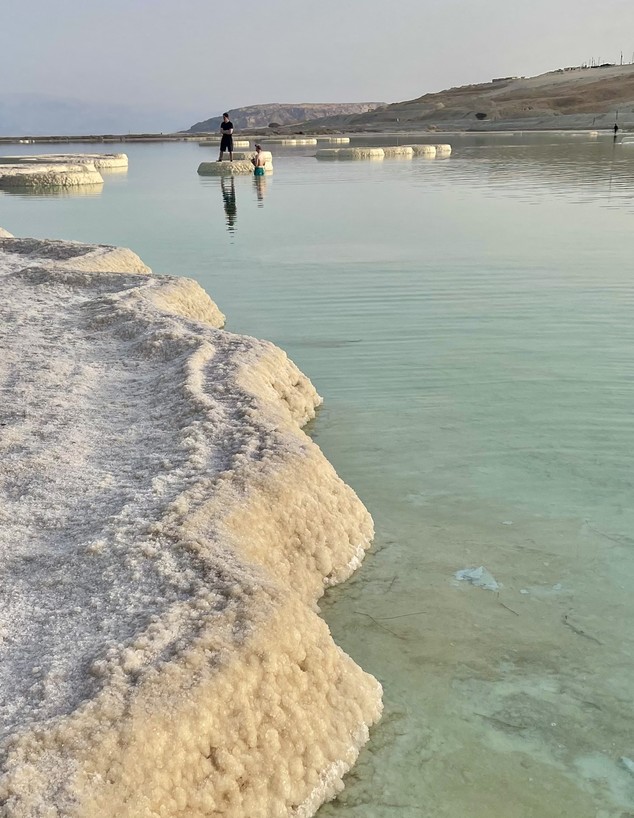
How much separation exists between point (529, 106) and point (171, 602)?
7259 cm

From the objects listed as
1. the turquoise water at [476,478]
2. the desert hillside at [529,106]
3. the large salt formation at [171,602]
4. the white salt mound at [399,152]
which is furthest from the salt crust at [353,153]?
the desert hillside at [529,106]

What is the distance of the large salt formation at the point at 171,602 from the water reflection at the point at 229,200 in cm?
906

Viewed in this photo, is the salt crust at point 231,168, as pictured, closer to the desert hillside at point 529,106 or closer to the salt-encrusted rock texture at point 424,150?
the salt-encrusted rock texture at point 424,150

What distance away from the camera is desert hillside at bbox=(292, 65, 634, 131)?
60094 millimetres

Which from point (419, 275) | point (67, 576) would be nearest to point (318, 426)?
point (67, 576)

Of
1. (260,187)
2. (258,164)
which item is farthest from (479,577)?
(258,164)

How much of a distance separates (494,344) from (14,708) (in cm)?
477

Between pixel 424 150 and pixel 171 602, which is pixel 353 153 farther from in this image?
pixel 171 602

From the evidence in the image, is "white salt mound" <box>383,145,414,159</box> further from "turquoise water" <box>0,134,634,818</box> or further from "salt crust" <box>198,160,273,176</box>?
"turquoise water" <box>0,134,634,818</box>

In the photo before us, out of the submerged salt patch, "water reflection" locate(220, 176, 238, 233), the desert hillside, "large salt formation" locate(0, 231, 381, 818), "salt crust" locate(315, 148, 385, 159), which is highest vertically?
the desert hillside

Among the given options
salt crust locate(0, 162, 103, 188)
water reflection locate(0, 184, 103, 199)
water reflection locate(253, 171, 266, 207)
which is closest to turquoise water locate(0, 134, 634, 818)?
water reflection locate(253, 171, 266, 207)

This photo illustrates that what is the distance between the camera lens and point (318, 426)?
4715mm

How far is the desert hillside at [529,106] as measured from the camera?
60094 mm

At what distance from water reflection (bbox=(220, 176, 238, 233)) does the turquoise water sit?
1.73 meters
